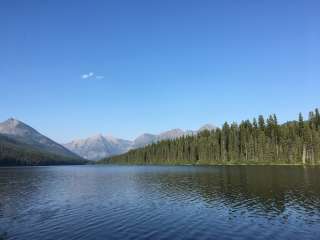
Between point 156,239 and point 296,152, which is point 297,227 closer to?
point 156,239

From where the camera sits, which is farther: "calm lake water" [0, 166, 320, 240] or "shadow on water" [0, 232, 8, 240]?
"calm lake water" [0, 166, 320, 240]

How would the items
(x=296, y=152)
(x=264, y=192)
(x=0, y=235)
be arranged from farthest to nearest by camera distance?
(x=296, y=152), (x=264, y=192), (x=0, y=235)

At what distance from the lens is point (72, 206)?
51938mm

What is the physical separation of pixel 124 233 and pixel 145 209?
14316mm

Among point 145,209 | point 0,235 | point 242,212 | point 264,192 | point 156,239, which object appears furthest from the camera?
point 264,192

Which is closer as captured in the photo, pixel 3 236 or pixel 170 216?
pixel 3 236

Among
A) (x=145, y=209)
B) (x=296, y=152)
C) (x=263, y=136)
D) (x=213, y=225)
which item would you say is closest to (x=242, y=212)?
(x=213, y=225)

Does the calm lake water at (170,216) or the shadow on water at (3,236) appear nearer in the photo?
the shadow on water at (3,236)

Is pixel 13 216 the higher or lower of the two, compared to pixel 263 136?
lower

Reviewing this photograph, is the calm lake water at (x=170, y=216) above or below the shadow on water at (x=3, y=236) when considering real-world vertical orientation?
below

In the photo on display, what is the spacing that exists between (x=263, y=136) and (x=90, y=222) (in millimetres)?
174519

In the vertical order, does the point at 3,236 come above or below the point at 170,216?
above

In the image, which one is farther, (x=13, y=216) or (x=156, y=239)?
Answer: (x=13, y=216)

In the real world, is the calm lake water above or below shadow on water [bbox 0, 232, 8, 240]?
below
